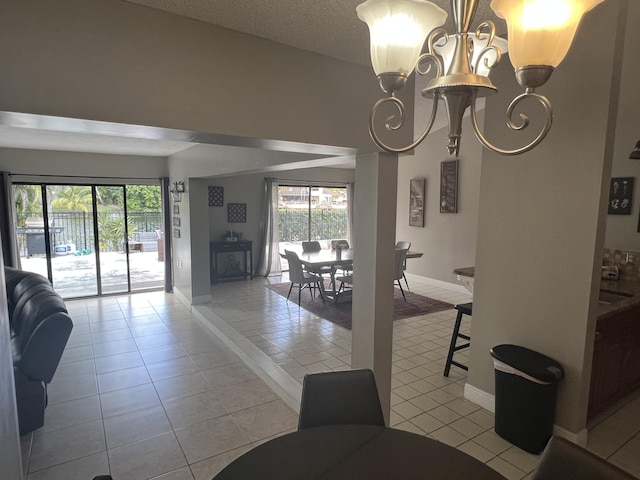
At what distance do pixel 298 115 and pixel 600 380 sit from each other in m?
Answer: 2.92

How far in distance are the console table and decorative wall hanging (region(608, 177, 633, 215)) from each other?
5.86m

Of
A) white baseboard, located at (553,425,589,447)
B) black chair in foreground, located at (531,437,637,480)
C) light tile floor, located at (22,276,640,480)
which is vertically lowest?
light tile floor, located at (22,276,640,480)

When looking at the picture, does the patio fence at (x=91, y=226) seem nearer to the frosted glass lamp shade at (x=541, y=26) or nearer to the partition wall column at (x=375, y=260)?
the partition wall column at (x=375, y=260)

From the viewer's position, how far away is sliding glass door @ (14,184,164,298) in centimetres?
601

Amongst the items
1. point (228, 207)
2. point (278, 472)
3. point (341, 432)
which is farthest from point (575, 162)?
point (228, 207)

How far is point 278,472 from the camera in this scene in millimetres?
1303

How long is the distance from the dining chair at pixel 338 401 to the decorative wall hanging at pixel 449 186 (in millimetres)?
5570

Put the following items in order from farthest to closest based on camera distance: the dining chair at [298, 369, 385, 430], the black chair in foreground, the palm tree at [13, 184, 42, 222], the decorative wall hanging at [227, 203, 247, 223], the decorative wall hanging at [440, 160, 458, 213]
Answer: the decorative wall hanging at [227, 203, 247, 223] → the decorative wall hanging at [440, 160, 458, 213] → the palm tree at [13, 184, 42, 222] → the dining chair at [298, 369, 385, 430] → the black chair in foreground

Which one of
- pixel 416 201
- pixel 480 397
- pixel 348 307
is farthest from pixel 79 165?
pixel 480 397

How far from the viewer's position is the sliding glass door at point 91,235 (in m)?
6.01

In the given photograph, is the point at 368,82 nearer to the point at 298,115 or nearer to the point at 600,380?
the point at 298,115

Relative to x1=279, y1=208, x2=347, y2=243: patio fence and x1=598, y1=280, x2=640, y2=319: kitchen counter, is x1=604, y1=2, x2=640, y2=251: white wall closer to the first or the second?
x1=598, y1=280, x2=640, y2=319: kitchen counter

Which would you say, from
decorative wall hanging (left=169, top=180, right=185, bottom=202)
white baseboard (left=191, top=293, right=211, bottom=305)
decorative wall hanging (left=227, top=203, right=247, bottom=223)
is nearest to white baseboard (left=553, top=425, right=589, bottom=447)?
white baseboard (left=191, top=293, right=211, bottom=305)

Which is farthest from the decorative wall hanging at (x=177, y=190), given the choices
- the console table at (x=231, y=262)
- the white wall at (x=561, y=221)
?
the white wall at (x=561, y=221)
